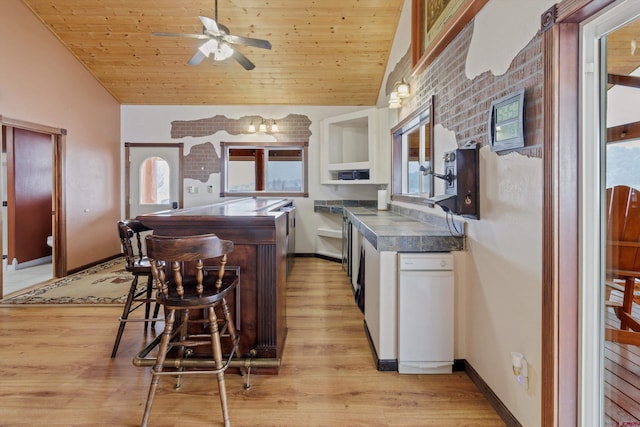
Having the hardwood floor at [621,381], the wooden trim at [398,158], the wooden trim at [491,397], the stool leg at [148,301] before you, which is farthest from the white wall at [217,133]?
the hardwood floor at [621,381]

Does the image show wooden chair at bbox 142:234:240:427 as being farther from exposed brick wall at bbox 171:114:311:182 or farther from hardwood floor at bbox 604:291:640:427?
exposed brick wall at bbox 171:114:311:182

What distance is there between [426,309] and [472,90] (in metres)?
1.39

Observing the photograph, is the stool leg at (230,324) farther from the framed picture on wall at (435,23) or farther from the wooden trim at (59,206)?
the wooden trim at (59,206)

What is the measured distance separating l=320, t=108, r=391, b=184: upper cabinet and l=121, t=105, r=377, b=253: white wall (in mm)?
357

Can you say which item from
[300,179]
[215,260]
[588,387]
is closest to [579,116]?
[588,387]

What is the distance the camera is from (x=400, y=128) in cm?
388

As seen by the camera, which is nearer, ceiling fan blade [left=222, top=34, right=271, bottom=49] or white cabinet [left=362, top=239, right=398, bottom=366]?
white cabinet [left=362, top=239, right=398, bottom=366]

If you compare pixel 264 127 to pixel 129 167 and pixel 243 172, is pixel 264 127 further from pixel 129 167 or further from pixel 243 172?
pixel 129 167

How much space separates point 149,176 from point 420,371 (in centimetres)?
556

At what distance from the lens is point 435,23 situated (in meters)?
2.66

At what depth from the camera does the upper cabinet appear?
457 cm

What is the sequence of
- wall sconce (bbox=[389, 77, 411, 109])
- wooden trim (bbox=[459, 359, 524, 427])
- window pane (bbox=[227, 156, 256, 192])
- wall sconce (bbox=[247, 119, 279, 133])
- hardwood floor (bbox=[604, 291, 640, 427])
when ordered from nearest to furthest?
hardwood floor (bbox=[604, 291, 640, 427]), wooden trim (bbox=[459, 359, 524, 427]), wall sconce (bbox=[389, 77, 411, 109]), wall sconce (bbox=[247, 119, 279, 133]), window pane (bbox=[227, 156, 256, 192])

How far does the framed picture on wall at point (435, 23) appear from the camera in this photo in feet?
6.68

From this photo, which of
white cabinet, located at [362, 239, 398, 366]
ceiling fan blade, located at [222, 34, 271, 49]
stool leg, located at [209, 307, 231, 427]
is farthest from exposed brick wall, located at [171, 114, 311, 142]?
stool leg, located at [209, 307, 231, 427]
